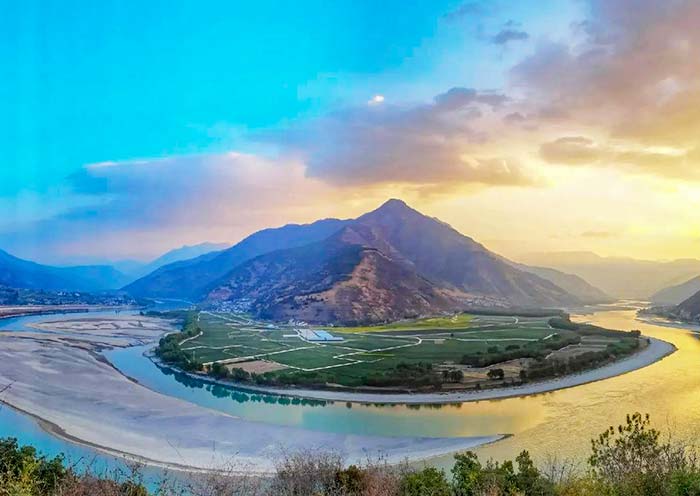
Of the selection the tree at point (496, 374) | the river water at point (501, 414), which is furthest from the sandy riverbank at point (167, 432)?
the tree at point (496, 374)

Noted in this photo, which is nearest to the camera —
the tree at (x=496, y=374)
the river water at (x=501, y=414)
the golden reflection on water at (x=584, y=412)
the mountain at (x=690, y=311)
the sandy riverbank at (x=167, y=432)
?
the sandy riverbank at (x=167, y=432)

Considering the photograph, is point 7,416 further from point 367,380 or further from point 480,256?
point 480,256

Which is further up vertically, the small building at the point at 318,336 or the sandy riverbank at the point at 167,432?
the small building at the point at 318,336

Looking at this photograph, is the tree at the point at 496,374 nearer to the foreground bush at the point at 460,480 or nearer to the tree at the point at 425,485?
the foreground bush at the point at 460,480

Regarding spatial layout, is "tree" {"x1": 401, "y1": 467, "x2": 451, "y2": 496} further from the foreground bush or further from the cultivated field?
the cultivated field

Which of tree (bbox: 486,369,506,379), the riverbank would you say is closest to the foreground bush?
tree (bbox: 486,369,506,379)

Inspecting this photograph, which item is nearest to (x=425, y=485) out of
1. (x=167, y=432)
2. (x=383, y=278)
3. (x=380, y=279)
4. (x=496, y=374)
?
(x=167, y=432)

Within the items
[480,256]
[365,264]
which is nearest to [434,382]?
[365,264]
